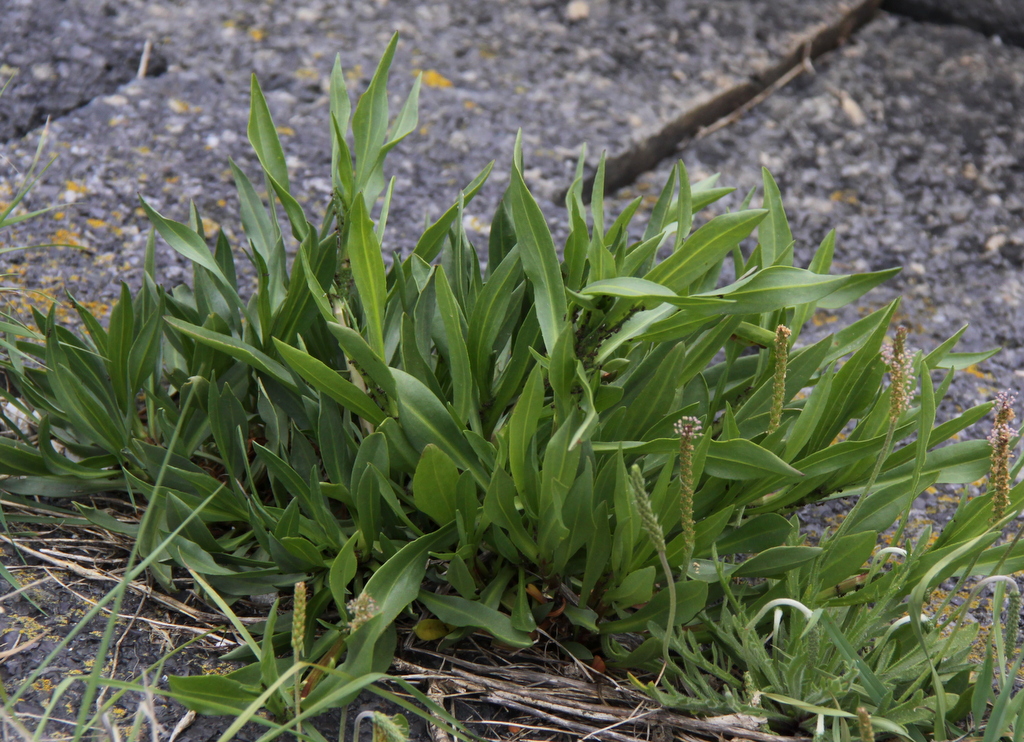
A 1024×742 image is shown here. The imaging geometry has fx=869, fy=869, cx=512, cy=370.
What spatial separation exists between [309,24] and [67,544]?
5.69 ft

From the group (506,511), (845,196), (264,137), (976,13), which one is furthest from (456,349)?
(976,13)

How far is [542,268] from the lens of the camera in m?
A: 1.16

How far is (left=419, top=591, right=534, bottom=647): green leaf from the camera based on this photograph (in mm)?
1112

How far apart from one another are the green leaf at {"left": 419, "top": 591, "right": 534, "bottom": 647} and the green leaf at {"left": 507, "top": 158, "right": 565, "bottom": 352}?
0.36 meters

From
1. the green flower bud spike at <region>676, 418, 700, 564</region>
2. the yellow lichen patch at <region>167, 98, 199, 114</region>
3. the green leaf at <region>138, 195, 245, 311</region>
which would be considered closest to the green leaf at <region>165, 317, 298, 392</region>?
the green leaf at <region>138, 195, 245, 311</region>

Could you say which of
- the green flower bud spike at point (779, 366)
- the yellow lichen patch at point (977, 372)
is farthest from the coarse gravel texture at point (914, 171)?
the green flower bud spike at point (779, 366)

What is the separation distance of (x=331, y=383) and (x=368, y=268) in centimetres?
17

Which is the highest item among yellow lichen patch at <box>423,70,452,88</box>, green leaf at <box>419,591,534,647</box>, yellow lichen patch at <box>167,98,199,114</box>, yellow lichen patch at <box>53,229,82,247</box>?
yellow lichen patch at <box>423,70,452,88</box>

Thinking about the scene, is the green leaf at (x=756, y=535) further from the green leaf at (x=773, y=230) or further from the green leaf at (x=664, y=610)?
the green leaf at (x=773, y=230)

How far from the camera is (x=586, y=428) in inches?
39.8

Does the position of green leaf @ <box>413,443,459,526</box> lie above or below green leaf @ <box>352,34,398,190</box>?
below

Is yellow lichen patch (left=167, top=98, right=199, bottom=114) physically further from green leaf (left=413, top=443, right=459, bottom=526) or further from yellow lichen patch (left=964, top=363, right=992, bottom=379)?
yellow lichen patch (left=964, top=363, right=992, bottom=379)

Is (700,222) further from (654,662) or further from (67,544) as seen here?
(67,544)

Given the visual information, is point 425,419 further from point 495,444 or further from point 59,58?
point 59,58
